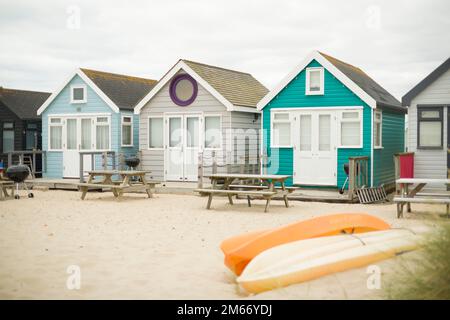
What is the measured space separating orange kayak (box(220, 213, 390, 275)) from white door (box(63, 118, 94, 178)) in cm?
1613

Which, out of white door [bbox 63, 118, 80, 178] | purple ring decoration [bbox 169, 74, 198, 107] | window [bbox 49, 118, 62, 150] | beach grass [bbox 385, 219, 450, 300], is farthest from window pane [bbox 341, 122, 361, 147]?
Answer: beach grass [bbox 385, 219, 450, 300]

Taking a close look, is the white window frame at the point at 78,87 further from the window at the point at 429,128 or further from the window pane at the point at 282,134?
the window at the point at 429,128

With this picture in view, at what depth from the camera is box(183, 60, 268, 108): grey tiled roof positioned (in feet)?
68.6

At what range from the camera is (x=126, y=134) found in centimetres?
2333

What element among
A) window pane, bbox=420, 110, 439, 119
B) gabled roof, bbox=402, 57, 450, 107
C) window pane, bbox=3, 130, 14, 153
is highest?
gabled roof, bbox=402, 57, 450, 107

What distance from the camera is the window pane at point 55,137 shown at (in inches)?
949

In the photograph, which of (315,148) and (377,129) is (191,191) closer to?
(315,148)

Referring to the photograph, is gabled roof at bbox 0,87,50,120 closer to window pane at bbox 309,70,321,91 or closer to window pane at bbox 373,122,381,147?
window pane at bbox 309,70,321,91

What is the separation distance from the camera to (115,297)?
21.0 feet

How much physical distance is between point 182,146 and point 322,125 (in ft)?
16.9

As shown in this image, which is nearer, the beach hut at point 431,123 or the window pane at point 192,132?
the beach hut at point 431,123

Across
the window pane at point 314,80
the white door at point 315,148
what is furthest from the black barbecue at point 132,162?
the window pane at point 314,80

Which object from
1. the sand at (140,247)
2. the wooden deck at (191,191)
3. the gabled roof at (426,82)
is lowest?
the sand at (140,247)

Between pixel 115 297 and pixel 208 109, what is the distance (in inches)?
580
